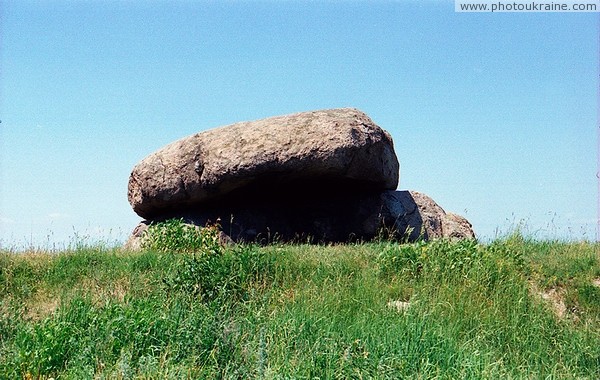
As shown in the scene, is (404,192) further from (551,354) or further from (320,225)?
(551,354)

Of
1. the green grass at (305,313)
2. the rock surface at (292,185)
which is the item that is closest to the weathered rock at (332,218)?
the rock surface at (292,185)

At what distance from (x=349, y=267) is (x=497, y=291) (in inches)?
91.8

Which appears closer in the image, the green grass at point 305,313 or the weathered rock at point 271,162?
the green grass at point 305,313

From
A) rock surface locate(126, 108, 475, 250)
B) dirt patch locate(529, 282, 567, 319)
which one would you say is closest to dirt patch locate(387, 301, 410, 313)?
dirt patch locate(529, 282, 567, 319)

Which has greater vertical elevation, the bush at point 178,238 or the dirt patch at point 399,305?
the bush at point 178,238

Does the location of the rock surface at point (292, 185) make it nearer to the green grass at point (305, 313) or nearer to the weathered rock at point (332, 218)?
the weathered rock at point (332, 218)

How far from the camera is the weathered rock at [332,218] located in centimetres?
1488

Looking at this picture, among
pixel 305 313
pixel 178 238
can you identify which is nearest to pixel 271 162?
pixel 178 238

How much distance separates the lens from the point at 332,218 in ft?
50.1

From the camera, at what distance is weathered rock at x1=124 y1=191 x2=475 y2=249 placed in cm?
1488

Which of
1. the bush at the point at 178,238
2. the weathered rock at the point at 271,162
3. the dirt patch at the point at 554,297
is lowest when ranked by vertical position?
the dirt patch at the point at 554,297

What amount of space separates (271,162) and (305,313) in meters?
6.51

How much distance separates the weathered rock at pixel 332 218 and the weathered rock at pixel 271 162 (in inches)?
11.9

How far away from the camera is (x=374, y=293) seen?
920 centimetres
